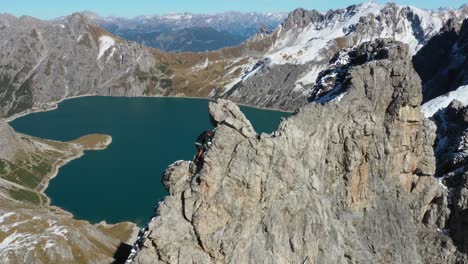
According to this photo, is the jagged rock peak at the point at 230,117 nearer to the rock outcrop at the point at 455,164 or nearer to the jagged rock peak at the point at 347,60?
the jagged rock peak at the point at 347,60

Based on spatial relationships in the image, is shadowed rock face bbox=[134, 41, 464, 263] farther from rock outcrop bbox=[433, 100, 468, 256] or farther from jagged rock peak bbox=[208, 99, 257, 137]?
rock outcrop bbox=[433, 100, 468, 256]

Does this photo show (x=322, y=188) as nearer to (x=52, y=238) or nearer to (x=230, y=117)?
(x=230, y=117)

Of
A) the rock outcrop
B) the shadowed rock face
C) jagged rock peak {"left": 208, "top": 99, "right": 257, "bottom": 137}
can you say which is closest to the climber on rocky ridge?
jagged rock peak {"left": 208, "top": 99, "right": 257, "bottom": 137}

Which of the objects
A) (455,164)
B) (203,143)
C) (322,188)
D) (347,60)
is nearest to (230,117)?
(203,143)

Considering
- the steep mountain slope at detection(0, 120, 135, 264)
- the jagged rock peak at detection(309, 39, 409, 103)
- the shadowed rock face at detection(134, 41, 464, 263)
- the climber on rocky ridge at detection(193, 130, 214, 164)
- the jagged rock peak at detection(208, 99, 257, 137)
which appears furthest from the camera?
the steep mountain slope at detection(0, 120, 135, 264)

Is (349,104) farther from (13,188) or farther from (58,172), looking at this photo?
(58,172)

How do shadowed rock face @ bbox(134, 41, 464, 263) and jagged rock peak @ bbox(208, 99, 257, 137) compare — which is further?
jagged rock peak @ bbox(208, 99, 257, 137)

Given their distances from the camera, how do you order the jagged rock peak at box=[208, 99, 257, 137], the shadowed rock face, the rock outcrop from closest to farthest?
the shadowed rock face, the jagged rock peak at box=[208, 99, 257, 137], the rock outcrop

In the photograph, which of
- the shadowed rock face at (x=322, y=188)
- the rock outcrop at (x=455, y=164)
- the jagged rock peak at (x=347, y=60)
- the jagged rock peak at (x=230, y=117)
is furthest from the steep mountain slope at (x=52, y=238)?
the rock outcrop at (x=455, y=164)

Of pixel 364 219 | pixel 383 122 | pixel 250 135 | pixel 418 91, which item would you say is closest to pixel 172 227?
pixel 250 135
